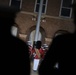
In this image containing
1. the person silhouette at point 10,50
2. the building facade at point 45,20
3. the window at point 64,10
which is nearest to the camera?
the person silhouette at point 10,50

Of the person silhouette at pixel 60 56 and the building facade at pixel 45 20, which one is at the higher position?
the person silhouette at pixel 60 56

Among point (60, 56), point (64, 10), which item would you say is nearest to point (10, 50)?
point (60, 56)

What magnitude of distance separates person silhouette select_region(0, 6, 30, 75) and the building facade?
105 ft

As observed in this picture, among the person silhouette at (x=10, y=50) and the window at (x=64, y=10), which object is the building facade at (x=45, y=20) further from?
the person silhouette at (x=10, y=50)

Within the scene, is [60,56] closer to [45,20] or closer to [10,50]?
[10,50]

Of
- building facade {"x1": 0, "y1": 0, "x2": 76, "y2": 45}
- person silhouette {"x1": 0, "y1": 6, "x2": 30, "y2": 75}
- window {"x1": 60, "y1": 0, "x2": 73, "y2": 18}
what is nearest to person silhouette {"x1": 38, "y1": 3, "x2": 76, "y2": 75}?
person silhouette {"x1": 0, "y1": 6, "x2": 30, "y2": 75}

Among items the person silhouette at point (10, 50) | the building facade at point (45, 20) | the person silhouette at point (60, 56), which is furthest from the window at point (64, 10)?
the person silhouette at point (10, 50)

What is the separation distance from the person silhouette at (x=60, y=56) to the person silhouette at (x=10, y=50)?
0.64 feet

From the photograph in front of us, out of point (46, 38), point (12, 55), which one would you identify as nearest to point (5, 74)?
point (12, 55)

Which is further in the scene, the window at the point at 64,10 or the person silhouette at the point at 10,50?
the window at the point at 64,10

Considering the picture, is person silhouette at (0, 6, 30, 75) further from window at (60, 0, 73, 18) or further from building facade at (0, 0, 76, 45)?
window at (60, 0, 73, 18)

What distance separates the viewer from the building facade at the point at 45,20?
1404 inches

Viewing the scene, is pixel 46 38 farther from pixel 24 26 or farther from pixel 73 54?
pixel 73 54

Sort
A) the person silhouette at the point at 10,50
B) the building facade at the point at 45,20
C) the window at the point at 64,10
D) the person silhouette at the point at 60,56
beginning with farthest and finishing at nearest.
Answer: the window at the point at 64,10
the building facade at the point at 45,20
the person silhouette at the point at 60,56
the person silhouette at the point at 10,50
